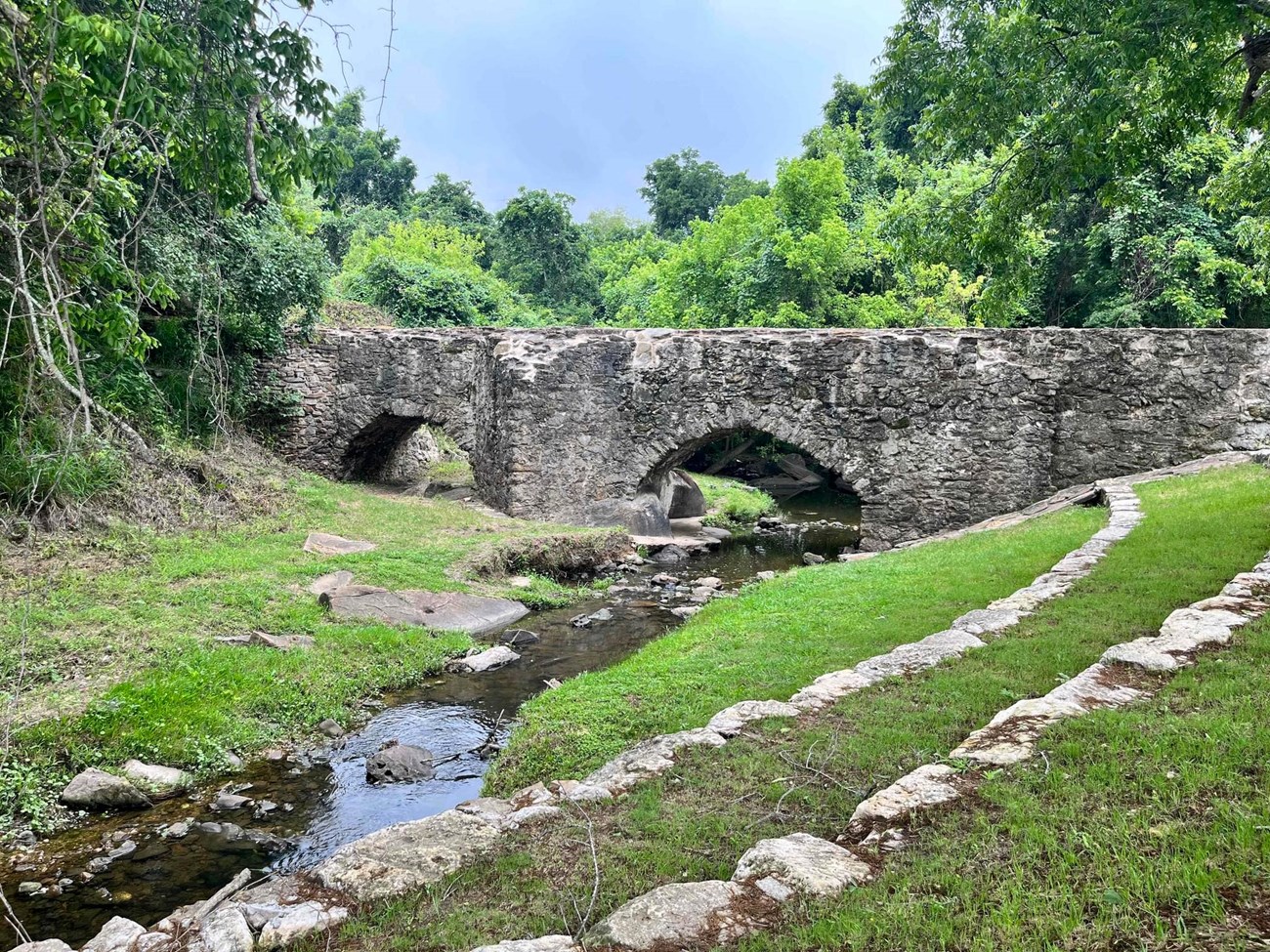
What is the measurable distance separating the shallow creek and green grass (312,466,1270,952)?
198 cm

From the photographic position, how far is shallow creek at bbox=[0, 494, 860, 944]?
4.25 m

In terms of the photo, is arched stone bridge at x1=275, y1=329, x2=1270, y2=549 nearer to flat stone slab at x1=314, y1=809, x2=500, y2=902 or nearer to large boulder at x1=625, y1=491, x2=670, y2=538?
large boulder at x1=625, y1=491, x2=670, y2=538

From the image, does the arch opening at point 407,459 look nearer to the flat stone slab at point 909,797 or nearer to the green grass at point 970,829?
the green grass at point 970,829

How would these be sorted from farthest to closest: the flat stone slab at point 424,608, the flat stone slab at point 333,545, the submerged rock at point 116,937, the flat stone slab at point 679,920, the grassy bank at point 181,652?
the flat stone slab at point 333,545, the flat stone slab at point 424,608, the grassy bank at point 181,652, the submerged rock at point 116,937, the flat stone slab at point 679,920

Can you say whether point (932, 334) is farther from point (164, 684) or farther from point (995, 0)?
point (164, 684)

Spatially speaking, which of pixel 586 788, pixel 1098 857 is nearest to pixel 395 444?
pixel 586 788

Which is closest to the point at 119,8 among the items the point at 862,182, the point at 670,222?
the point at 862,182

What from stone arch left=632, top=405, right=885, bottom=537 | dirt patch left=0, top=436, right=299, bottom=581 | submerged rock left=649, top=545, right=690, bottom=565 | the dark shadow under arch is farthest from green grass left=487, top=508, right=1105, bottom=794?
the dark shadow under arch

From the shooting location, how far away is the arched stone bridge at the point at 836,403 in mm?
12789

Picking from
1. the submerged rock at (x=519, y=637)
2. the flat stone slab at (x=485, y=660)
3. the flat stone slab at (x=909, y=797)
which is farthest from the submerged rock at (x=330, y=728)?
the flat stone slab at (x=909, y=797)

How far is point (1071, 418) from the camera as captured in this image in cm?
1310

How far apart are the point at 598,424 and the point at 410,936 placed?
1228 cm

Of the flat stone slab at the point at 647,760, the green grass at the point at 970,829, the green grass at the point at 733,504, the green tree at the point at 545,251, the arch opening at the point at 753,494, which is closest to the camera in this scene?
the green grass at the point at 970,829

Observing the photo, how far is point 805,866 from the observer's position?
276cm
